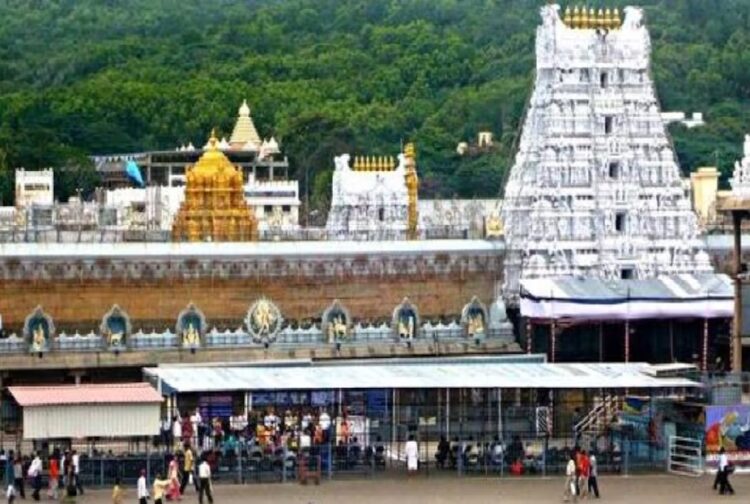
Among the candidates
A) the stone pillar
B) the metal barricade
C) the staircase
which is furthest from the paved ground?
the stone pillar

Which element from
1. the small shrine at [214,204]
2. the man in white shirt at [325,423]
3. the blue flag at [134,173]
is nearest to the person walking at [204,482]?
the man in white shirt at [325,423]

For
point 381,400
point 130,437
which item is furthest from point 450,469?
point 130,437

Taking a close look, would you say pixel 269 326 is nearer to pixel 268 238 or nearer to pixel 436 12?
pixel 268 238

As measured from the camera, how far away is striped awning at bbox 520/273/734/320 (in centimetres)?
5088

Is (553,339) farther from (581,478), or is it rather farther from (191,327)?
(581,478)

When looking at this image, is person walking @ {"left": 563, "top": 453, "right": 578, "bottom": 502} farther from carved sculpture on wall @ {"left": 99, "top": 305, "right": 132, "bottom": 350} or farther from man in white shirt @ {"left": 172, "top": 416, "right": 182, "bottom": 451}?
carved sculpture on wall @ {"left": 99, "top": 305, "right": 132, "bottom": 350}

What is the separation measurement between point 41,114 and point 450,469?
282ft

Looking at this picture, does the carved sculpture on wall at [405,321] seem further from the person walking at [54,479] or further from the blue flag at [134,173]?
the blue flag at [134,173]

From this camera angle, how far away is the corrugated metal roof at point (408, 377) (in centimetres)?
4078

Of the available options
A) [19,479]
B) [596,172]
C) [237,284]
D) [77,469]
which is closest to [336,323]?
[237,284]

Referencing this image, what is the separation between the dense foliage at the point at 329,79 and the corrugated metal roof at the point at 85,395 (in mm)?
64798

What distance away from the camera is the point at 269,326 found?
51906 millimetres

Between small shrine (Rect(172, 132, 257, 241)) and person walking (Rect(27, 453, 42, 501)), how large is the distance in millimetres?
24551

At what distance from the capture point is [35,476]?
124ft
